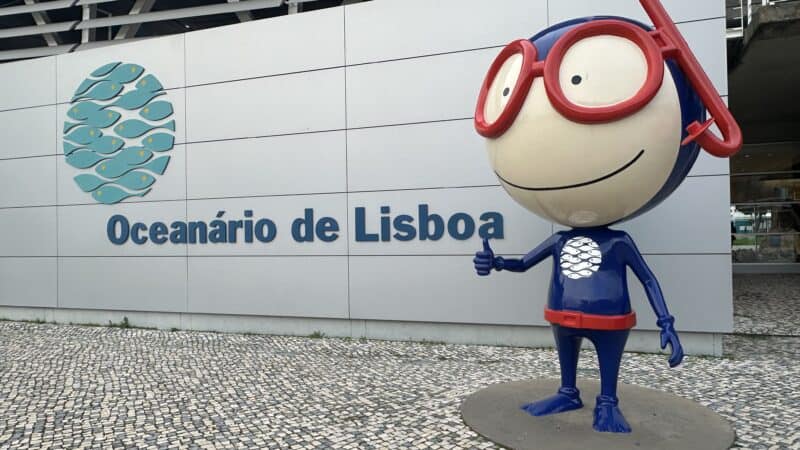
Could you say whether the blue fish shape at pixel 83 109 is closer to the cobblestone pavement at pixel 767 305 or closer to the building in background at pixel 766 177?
the cobblestone pavement at pixel 767 305

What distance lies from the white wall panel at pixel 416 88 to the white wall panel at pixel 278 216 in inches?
46.4

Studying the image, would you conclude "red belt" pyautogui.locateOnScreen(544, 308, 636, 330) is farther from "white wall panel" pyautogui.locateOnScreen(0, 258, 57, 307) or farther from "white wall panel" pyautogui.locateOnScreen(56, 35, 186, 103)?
"white wall panel" pyautogui.locateOnScreen(0, 258, 57, 307)

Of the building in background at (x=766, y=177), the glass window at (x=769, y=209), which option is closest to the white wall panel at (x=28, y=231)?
the building in background at (x=766, y=177)

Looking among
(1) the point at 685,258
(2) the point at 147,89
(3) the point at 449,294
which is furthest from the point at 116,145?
(1) the point at 685,258

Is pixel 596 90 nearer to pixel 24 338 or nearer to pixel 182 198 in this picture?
pixel 182 198

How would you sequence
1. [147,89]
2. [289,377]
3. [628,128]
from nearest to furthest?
[628,128] < [289,377] < [147,89]

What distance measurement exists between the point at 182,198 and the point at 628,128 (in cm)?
659

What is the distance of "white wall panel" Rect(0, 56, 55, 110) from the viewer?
872cm

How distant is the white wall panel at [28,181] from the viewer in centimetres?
871

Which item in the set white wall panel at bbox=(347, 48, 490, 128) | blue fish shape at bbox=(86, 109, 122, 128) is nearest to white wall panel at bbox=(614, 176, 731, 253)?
white wall panel at bbox=(347, 48, 490, 128)

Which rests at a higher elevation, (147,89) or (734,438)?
(147,89)

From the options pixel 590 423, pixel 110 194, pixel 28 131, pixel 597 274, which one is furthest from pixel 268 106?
pixel 590 423

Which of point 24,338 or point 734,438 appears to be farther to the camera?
point 24,338

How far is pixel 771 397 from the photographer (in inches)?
176
